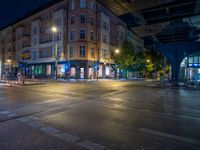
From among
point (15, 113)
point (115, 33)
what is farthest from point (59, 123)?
point (115, 33)

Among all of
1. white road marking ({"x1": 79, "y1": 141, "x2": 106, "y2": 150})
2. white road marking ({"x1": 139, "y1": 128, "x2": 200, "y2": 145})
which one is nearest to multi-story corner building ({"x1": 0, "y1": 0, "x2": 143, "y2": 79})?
white road marking ({"x1": 139, "y1": 128, "x2": 200, "y2": 145})

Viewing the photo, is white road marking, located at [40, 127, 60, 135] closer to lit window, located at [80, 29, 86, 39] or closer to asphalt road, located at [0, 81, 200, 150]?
asphalt road, located at [0, 81, 200, 150]

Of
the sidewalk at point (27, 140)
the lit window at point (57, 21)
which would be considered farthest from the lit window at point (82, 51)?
the sidewalk at point (27, 140)

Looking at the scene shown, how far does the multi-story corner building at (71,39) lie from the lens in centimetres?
3994

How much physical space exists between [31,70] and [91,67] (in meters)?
21.7

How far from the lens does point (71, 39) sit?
4106 cm

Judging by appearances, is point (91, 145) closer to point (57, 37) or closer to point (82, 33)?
point (82, 33)

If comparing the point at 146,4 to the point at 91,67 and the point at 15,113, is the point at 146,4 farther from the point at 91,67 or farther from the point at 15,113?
the point at 91,67

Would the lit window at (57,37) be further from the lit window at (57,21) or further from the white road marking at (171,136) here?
the white road marking at (171,136)

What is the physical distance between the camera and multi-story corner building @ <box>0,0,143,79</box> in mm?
39938

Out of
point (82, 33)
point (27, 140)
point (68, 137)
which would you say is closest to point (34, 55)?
point (82, 33)

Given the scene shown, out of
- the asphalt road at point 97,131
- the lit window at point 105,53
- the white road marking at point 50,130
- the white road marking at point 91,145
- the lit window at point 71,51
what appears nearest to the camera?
the white road marking at point 91,145

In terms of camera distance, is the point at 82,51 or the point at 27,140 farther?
the point at 82,51

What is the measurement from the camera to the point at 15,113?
7.34m
